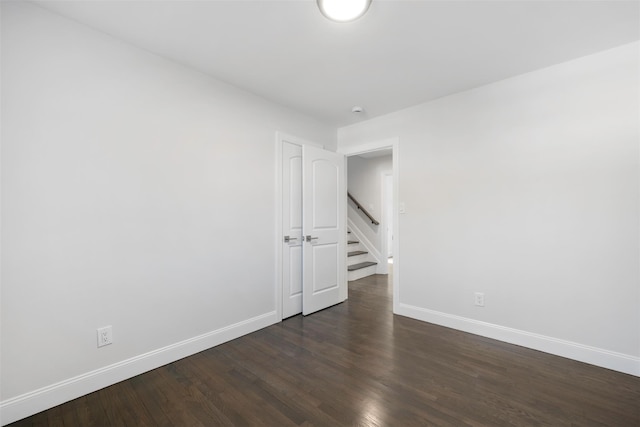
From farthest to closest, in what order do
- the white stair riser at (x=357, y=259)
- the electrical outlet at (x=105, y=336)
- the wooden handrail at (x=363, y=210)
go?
1. the wooden handrail at (x=363, y=210)
2. the white stair riser at (x=357, y=259)
3. the electrical outlet at (x=105, y=336)

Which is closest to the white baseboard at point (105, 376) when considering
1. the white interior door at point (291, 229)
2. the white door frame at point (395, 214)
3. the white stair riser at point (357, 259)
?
the white interior door at point (291, 229)

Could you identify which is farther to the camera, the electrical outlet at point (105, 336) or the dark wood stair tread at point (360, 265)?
the dark wood stair tread at point (360, 265)

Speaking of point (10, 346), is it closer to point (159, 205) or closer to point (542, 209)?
point (159, 205)

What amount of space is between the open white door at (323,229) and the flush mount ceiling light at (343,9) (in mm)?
1673

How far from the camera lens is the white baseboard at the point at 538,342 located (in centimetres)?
206

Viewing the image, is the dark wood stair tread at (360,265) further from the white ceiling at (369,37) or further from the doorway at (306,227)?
the white ceiling at (369,37)

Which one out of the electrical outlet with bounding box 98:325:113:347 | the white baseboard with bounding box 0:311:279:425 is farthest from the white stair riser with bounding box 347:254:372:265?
the electrical outlet with bounding box 98:325:113:347

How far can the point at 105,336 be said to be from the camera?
1.91 metres

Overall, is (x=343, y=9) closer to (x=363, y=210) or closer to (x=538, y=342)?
(x=538, y=342)

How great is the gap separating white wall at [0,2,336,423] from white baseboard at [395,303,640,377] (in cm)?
203

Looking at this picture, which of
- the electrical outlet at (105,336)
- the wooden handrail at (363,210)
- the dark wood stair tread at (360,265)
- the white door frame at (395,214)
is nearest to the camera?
the electrical outlet at (105,336)

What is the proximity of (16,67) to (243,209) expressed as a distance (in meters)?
1.78

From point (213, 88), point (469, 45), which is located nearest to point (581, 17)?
point (469, 45)

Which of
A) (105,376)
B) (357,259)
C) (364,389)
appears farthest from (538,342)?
(105,376)
